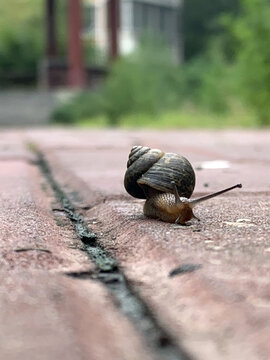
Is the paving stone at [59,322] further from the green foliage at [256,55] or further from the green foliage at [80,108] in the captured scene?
the green foliage at [80,108]

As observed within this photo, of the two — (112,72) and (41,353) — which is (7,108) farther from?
(41,353)

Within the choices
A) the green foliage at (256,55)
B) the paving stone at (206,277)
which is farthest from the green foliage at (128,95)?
the paving stone at (206,277)

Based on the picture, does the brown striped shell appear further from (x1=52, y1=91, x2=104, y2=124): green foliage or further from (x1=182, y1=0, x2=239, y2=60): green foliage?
(x1=182, y1=0, x2=239, y2=60): green foliage

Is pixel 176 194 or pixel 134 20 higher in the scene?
pixel 134 20

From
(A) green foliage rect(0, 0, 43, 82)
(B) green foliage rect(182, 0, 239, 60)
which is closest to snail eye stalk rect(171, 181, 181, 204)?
(A) green foliage rect(0, 0, 43, 82)

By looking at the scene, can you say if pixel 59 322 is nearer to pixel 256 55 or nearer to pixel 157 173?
pixel 157 173

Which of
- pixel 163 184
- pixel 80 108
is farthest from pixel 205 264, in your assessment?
pixel 80 108
